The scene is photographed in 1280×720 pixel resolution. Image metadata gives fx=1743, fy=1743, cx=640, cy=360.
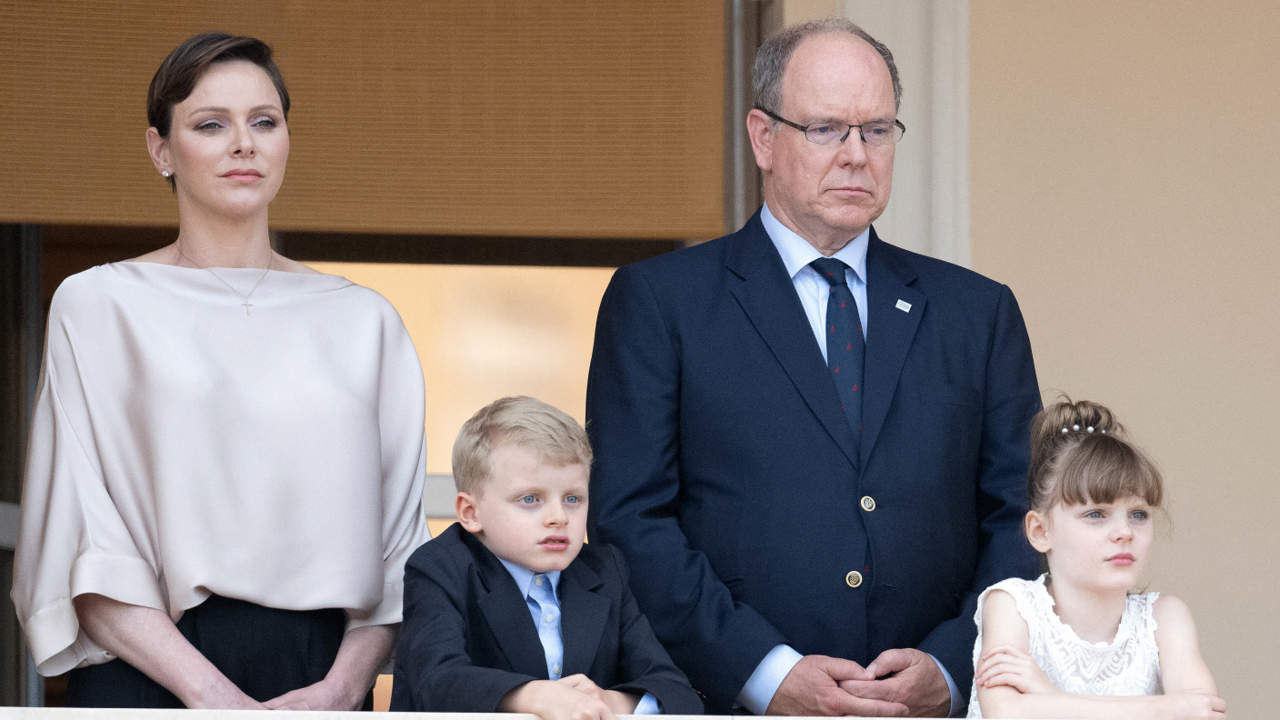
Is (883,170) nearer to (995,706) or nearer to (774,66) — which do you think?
(774,66)

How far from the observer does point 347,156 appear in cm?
449

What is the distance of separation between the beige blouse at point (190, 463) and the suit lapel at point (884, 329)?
0.82 metres

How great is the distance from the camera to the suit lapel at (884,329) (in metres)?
2.95

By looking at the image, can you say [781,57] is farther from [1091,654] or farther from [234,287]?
[1091,654]

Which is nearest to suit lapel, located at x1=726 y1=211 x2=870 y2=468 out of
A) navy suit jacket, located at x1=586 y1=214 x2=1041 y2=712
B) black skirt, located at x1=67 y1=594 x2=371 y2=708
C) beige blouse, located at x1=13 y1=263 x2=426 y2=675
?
navy suit jacket, located at x1=586 y1=214 x2=1041 y2=712

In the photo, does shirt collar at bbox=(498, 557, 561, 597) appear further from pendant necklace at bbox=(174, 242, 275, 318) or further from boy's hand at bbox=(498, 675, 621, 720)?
pendant necklace at bbox=(174, 242, 275, 318)

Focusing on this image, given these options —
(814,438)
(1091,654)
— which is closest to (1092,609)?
(1091,654)

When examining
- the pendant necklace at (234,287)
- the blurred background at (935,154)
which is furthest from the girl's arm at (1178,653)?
the blurred background at (935,154)

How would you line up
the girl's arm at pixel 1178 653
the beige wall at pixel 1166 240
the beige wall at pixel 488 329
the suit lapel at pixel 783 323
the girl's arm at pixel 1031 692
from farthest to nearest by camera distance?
the beige wall at pixel 488 329 < the beige wall at pixel 1166 240 < the suit lapel at pixel 783 323 < the girl's arm at pixel 1178 653 < the girl's arm at pixel 1031 692

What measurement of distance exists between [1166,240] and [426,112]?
1932 mm

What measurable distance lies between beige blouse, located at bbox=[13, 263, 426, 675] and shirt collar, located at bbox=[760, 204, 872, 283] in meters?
0.78

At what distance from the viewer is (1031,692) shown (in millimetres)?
2438

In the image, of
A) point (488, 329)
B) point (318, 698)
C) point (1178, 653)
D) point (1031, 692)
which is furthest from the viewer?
point (488, 329)

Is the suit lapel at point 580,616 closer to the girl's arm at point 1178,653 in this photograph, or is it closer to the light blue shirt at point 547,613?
the light blue shirt at point 547,613
